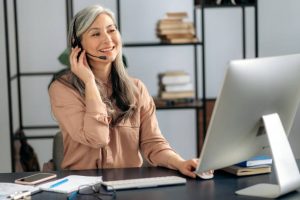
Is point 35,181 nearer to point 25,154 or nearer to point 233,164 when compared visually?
point 233,164

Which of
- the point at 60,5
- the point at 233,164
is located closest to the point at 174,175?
the point at 233,164

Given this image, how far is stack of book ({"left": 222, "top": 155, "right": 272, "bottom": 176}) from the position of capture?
8.07ft

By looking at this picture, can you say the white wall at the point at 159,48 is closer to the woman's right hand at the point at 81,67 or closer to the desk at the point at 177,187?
the woman's right hand at the point at 81,67

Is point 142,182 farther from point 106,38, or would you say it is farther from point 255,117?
point 106,38

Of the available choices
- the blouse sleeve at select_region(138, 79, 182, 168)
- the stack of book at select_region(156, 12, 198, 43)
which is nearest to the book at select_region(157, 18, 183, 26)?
the stack of book at select_region(156, 12, 198, 43)

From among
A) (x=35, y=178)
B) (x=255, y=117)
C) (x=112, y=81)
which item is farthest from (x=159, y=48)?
(x=255, y=117)

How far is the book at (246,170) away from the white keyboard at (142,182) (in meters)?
0.21

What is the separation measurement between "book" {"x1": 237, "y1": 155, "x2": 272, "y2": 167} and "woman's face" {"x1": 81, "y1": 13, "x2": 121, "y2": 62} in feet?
2.39

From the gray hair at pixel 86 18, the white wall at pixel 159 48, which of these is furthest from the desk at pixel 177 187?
the white wall at pixel 159 48

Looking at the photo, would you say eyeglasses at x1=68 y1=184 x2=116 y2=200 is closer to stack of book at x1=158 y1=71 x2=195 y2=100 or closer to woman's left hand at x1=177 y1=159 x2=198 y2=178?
woman's left hand at x1=177 y1=159 x2=198 y2=178

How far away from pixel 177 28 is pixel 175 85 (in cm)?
38

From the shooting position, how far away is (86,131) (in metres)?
2.66

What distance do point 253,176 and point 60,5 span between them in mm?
→ 2533

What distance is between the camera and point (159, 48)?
480 centimetres
